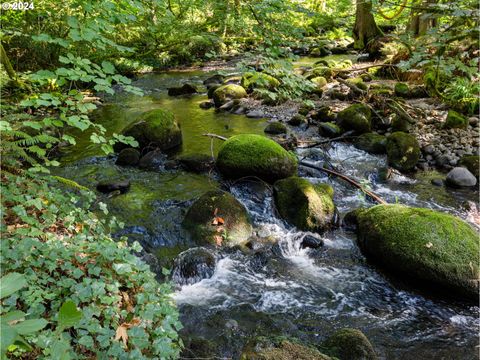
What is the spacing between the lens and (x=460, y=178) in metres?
6.53

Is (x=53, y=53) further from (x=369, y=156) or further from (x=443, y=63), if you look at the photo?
(x=443, y=63)

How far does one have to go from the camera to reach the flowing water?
12.0 feet

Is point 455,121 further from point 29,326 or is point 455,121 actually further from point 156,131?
point 29,326

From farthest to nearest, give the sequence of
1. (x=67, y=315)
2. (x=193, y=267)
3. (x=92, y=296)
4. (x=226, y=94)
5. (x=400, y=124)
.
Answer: (x=226, y=94), (x=400, y=124), (x=193, y=267), (x=92, y=296), (x=67, y=315)

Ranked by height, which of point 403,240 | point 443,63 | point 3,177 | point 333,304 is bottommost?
point 333,304

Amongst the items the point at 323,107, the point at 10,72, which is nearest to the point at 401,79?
the point at 323,107

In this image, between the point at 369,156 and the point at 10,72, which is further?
the point at 369,156

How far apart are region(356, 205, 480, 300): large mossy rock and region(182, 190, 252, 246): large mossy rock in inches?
67.0

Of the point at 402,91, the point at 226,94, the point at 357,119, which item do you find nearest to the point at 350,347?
the point at 357,119

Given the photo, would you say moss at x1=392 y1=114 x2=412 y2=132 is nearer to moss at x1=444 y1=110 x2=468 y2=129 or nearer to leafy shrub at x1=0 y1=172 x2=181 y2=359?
moss at x1=444 y1=110 x2=468 y2=129

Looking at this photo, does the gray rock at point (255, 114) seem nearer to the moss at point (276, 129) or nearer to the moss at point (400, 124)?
the moss at point (276, 129)

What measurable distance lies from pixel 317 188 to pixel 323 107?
15.9 ft

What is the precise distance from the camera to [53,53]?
34.2 ft

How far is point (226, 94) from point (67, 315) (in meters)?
11.3
